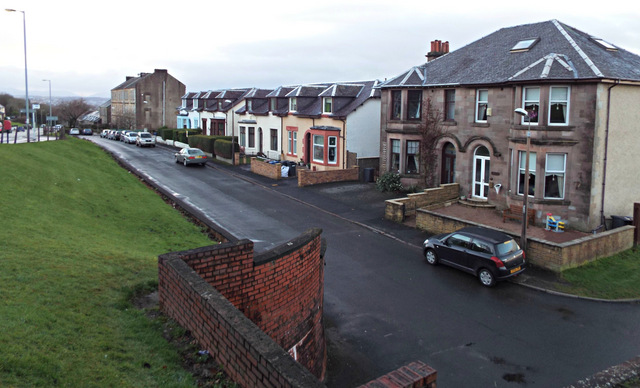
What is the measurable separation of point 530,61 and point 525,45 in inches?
75.0

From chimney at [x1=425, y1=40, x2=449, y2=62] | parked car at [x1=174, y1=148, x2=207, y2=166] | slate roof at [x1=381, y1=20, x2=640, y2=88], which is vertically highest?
chimney at [x1=425, y1=40, x2=449, y2=62]

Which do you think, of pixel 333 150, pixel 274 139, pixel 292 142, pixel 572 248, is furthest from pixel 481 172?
pixel 274 139

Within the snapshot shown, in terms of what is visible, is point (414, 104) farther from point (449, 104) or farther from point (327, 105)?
point (327, 105)

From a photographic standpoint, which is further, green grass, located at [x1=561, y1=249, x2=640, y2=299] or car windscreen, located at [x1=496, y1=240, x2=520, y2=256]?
car windscreen, located at [x1=496, y1=240, x2=520, y2=256]

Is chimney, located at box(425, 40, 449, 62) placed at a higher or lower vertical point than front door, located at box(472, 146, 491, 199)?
higher

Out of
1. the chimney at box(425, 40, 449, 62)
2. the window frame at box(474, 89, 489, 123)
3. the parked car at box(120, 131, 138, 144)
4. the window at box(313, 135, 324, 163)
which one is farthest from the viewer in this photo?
the parked car at box(120, 131, 138, 144)

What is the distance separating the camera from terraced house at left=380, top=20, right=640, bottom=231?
21406mm

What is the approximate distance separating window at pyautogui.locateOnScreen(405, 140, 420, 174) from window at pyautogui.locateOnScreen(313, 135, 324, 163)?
8.66 meters

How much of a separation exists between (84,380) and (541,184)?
68.0 ft

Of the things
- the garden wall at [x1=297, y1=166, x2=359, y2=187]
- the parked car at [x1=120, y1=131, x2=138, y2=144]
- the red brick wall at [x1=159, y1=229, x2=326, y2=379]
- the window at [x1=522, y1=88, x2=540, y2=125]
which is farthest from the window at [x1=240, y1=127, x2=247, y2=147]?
the red brick wall at [x1=159, y1=229, x2=326, y2=379]

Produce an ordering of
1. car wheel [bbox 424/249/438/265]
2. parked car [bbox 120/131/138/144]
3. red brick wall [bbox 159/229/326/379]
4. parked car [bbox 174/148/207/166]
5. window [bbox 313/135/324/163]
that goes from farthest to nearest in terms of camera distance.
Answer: parked car [bbox 120/131/138/144] < parked car [bbox 174/148/207/166] < window [bbox 313/135/324/163] < car wheel [bbox 424/249/438/265] < red brick wall [bbox 159/229/326/379]

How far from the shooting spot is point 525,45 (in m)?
25.3

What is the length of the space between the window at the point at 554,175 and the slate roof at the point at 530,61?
3.37 meters

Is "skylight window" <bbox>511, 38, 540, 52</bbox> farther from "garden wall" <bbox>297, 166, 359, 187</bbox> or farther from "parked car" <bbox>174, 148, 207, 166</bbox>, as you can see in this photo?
"parked car" <bbox>174, 148, 207, 166</bbox>
